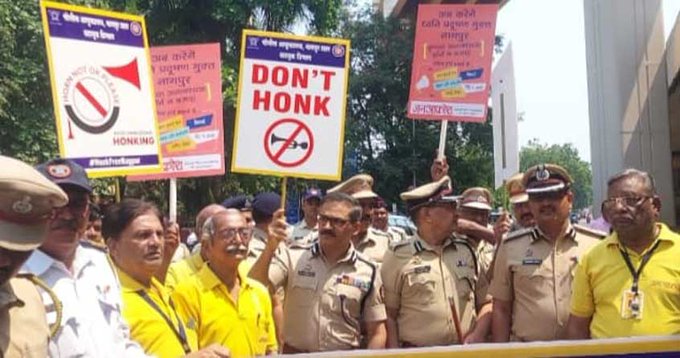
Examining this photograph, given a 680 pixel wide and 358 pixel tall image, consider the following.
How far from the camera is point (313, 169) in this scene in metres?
5.60

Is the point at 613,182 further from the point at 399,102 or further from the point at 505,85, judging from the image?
the point at 399,102

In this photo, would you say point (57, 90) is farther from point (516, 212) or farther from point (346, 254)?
point (516, 212)

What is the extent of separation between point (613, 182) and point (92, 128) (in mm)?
2989

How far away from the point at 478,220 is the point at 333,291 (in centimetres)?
181

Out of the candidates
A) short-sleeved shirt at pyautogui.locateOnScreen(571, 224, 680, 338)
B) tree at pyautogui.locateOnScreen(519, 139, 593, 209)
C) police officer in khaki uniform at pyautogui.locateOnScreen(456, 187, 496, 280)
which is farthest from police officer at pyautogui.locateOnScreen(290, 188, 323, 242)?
tree at pyautogui.locateOnScreen(519, 139, 593, 209)

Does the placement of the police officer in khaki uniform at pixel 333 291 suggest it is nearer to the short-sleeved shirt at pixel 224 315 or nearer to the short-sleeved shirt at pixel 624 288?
the short-sleeved shirt at pixel 224 315

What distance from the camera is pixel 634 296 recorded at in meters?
3.76

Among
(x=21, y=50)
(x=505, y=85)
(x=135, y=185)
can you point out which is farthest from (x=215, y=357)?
(x=135, y=185)

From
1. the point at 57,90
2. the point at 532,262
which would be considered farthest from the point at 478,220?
the point at 57,90

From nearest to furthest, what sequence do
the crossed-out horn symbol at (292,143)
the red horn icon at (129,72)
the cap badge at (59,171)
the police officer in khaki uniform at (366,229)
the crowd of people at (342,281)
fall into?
the crowd of people at (342,281)
the cap badge at (59,171)
the red horn icon at (129,72)
the crossed-out horn symbol at (292,143)
the police officer in khaki uniform at (366,229)

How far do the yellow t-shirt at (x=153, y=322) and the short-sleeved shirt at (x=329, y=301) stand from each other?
1.10 meters

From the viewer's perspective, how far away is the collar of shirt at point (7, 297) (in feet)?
6.57

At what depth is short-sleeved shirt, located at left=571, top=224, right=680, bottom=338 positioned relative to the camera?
3.70 meters

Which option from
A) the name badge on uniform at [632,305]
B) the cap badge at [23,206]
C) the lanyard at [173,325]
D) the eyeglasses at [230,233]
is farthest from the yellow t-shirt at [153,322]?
the name badge on uniform at [632,305]
